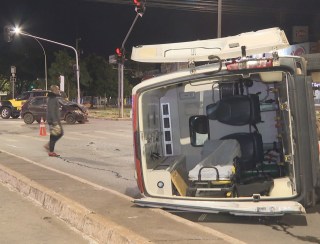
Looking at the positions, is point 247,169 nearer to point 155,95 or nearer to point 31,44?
point 155,95

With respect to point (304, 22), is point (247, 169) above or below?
below

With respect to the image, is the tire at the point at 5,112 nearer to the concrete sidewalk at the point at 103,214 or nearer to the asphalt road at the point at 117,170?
the asphalt road at the point at 117,170

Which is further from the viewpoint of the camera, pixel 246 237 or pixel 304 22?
pixel 304 22

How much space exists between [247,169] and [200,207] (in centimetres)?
112

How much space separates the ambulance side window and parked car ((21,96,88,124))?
19.3m

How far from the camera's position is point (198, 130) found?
7.06 meters

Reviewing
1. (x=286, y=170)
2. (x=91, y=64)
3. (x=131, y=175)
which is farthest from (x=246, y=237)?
(x=91, y=64)

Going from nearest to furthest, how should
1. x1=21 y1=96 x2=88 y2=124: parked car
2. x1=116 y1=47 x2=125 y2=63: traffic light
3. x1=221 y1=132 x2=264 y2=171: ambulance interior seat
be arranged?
x1=221 y1=132 x2=264 y2=171: ambulance interior seat
x1=21 y1=96 x2=88 y2=124: parked car
x1=116 y1=47 x2=125 y2=63: traffic light

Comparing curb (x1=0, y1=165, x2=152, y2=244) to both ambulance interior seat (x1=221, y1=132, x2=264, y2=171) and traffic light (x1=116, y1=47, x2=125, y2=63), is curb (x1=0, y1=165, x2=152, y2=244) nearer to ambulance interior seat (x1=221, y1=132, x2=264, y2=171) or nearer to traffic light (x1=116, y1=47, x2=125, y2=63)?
ambulance interior seat (x1=221, y1=132, x2=264, y2=171)

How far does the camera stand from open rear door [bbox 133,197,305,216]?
5.15 metres

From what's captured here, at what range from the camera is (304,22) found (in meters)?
53.8

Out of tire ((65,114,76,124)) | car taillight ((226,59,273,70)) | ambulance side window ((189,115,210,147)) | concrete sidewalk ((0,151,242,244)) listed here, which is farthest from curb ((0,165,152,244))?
tire ((65,114,76,124))

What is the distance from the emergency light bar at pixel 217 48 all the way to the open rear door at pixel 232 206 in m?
1.72

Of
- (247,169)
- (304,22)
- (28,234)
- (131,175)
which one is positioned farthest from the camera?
(304,22)
